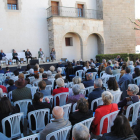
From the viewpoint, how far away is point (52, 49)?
13.6 meters

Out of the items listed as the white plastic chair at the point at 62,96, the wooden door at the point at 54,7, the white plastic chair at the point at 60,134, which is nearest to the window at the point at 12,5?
the wooden door at the point at 54,7

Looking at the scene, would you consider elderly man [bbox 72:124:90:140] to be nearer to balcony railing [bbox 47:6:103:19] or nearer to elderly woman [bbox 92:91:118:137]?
elderly woman [bbox 92:91:118:137]

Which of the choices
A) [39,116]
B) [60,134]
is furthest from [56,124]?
[39,116]

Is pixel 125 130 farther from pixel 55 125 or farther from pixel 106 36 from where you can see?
pixel 106 36

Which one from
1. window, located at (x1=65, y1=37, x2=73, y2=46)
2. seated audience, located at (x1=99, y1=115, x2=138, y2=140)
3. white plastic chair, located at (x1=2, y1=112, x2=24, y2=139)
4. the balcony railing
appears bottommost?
white plastic chair, located at (x1=2, y1=112, x2=24, y2=139)

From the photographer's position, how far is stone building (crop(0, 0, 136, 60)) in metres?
13.4

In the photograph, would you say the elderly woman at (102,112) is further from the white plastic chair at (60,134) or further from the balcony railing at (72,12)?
the balcony railing at (72,12)

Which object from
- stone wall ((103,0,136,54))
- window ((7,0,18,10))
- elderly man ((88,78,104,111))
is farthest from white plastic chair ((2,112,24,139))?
stone wall ((103,0,136,54))

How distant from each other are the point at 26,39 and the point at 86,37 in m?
5.14

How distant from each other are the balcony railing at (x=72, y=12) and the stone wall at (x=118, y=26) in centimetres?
85

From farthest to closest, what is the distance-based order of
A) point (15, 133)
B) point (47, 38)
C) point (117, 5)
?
point (117, 5), point (47, 38), point (15, 133)

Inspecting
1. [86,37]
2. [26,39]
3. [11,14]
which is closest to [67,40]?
[86,37]

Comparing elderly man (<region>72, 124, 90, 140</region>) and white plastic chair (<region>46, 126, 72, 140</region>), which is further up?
elderly man (<region>72, 124, 90, 140</region>)

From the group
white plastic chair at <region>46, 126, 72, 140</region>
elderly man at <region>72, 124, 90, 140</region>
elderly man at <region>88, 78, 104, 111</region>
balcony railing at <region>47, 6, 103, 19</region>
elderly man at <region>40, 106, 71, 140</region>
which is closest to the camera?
elderly man at <region>72, 124, 90, 140</region>
